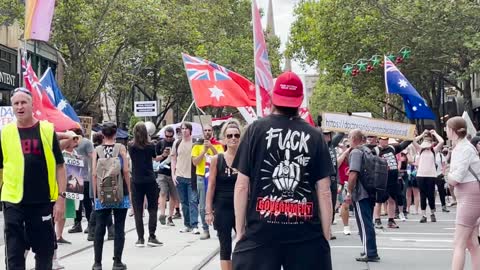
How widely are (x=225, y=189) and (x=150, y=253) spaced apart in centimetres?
329

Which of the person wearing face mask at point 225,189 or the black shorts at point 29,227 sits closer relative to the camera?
the black shorts at point 29,227

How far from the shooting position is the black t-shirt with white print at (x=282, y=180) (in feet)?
16.4

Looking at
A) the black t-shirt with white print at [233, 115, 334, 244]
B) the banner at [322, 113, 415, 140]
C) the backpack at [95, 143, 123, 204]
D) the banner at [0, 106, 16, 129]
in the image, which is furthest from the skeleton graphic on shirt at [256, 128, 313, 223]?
the banner at [0, 106, 16, 129]

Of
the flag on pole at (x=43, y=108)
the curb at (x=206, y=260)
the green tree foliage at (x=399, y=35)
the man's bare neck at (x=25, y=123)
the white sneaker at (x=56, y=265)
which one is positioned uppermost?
the green tree foliage at (x=399, y=35)

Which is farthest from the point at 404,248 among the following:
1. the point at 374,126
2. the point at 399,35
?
the point at 399,35

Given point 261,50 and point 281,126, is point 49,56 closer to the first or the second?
point 261,50

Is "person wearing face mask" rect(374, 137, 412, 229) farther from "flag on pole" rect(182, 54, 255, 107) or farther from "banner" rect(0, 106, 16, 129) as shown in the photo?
"banner" rect(0, 106, 16, 129)

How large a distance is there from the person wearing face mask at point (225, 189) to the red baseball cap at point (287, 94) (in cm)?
303

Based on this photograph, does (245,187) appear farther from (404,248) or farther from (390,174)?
(390,174)

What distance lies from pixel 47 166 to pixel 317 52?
31.1 meters

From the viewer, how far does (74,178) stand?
39.3 ft

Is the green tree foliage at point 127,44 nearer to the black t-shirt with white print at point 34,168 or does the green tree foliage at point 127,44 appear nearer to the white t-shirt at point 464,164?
the white t-shirt at point 464,164

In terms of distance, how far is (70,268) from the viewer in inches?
388

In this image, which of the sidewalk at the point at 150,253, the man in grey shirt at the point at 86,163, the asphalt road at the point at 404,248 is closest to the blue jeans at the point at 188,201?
the sidewalk at the point at 150,253
